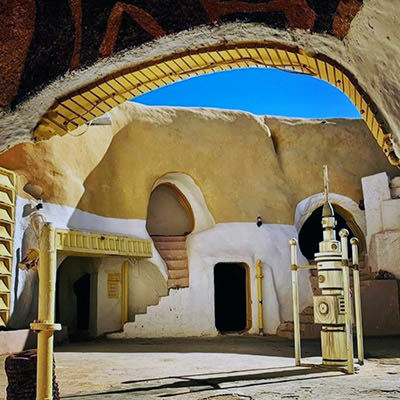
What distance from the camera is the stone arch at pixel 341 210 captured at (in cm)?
1642

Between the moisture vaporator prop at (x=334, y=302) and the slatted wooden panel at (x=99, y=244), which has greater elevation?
the slatted wooden panel at (x=99, y=244)

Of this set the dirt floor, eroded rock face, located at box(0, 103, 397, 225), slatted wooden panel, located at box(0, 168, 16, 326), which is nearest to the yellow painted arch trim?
the dirt floor

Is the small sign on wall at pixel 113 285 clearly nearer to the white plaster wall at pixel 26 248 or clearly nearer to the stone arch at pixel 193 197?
the white plaster wall at pixel 26 248

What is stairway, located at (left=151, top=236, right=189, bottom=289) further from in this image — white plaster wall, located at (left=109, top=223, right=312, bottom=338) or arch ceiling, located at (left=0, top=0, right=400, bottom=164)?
arch ceiling, located at (left=0, top=0, right=400, bottom=164)

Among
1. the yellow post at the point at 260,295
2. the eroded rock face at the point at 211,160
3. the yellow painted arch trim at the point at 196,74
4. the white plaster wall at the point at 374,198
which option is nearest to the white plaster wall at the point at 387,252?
the white plaster wall at the point at 374,198

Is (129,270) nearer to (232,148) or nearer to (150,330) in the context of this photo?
(150,330)

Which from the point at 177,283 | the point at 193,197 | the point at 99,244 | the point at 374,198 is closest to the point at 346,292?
the point at 99,244

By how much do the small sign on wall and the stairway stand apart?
1.35 meters

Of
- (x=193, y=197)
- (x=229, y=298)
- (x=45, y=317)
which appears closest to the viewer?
(x=45, y=317)

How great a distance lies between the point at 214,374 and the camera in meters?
7.45

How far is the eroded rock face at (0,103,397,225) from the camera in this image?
13.0 m

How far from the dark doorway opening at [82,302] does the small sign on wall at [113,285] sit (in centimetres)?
162

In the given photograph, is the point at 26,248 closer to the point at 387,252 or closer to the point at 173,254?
the point at 173,254

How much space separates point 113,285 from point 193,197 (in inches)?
135
